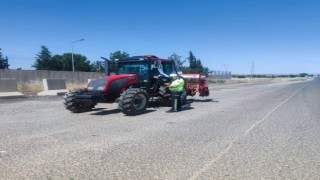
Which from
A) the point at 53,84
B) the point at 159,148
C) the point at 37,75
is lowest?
the point at 159,148

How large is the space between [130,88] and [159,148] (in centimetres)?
556

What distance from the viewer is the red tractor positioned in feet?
37.3

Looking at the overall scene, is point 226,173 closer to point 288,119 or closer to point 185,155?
point 185,155

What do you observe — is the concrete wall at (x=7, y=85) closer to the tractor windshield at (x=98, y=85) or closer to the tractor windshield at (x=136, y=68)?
the tractor windshield at (x=136, y=68)

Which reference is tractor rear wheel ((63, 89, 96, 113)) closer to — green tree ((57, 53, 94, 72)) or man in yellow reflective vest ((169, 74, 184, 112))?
man in yellow reflective vest ((169, 74, 184, 112))

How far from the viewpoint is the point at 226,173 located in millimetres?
5055

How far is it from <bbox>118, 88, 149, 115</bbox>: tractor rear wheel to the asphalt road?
71 cm

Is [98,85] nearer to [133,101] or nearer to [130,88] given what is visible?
[130,88]

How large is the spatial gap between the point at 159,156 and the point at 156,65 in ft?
22.9

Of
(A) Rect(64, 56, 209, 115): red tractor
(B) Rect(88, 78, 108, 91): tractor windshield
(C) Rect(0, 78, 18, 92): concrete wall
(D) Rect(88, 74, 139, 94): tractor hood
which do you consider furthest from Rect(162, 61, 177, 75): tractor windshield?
(C) Rect(0, 78, 18, 92): concrete wall

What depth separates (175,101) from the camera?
12555mm

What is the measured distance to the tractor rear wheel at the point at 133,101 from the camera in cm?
1102

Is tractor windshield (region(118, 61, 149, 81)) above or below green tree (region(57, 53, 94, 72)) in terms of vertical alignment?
below

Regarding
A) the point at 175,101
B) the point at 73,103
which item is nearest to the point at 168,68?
the point at 175,101
